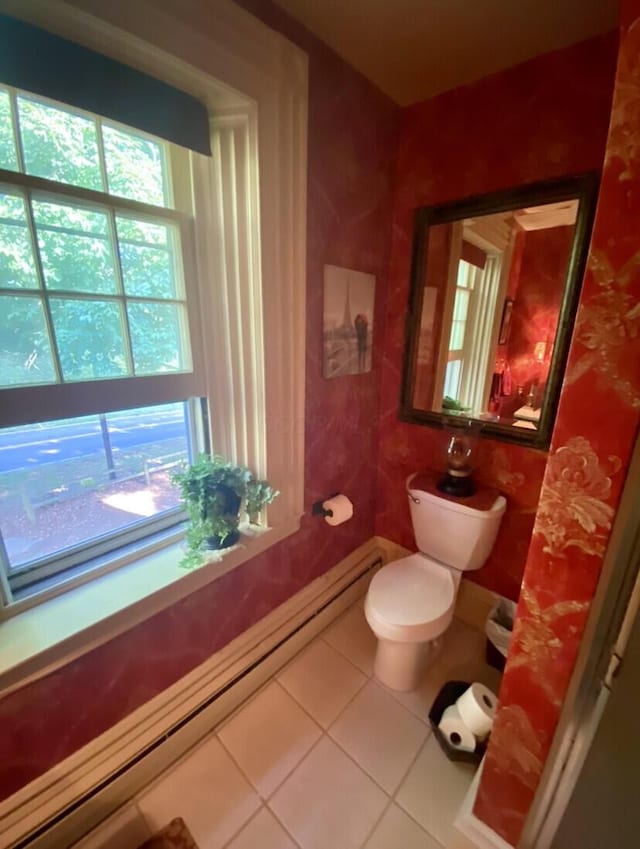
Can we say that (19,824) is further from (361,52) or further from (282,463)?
(361,52)

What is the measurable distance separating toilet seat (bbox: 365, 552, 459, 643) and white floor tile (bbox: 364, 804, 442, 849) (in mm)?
469

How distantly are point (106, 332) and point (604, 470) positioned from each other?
1.19 meters

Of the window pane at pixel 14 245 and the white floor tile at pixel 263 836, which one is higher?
the window pane at pixel 14 245

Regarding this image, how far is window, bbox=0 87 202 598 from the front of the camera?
83cm

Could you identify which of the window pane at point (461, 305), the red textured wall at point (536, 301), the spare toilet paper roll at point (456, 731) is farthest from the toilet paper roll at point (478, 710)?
the window pane at point (461, 305)

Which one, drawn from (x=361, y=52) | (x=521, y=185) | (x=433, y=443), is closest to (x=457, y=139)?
(x=521, y=185)

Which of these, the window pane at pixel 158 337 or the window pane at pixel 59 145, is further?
the window pane at pixel 158 337

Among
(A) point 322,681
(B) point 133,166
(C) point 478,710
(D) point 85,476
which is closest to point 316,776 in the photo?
(A) point 322,681

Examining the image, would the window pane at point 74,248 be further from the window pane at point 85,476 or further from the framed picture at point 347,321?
the framed picture at point 347,321

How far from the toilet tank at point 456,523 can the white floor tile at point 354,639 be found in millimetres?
497

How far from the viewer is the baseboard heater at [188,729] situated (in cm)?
94

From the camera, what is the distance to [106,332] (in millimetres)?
978

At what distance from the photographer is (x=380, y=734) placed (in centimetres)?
129

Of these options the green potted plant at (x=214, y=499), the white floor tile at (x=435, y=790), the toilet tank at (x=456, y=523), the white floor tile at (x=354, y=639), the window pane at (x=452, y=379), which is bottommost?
the white floor tile at (x=435, y=790)
